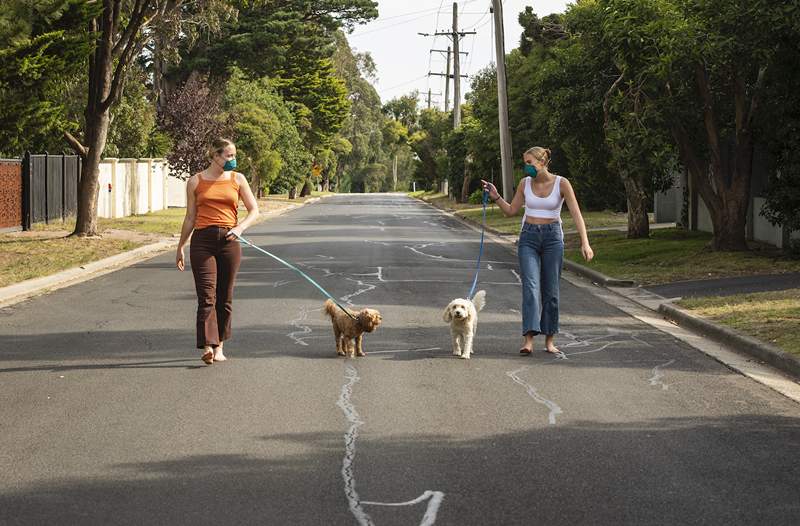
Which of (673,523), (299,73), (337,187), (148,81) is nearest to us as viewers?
(673,523)

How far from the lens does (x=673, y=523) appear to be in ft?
18.4

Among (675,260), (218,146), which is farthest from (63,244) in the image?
(218,146)

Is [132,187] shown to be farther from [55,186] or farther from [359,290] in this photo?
[359,290]

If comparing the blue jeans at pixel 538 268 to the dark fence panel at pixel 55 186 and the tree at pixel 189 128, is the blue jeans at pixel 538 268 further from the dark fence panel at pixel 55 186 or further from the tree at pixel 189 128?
the tree at pixel 189 128

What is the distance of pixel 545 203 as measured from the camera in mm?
10758

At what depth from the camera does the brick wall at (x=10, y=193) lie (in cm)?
2883

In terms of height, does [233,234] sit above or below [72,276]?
above

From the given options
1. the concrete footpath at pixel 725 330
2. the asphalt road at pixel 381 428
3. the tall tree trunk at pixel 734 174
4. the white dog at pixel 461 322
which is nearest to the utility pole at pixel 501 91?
the tall tree trunk at pixel 734 174

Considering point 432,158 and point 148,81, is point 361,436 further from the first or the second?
point 432,158

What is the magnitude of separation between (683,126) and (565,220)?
1661 centimetres

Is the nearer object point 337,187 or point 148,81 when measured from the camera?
point 148,81

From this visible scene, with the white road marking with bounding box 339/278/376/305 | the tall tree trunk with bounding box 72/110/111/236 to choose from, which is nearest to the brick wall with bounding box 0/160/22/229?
the tall tree trunk with bounding box 72/110/111/236

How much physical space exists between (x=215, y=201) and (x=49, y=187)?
24.2m

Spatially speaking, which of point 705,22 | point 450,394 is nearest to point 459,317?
point 450,394
